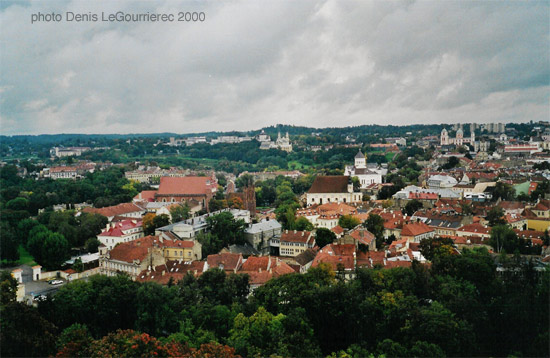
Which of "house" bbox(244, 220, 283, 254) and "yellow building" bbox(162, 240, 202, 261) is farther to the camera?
"house" bbox(244, 220, 283, 254)

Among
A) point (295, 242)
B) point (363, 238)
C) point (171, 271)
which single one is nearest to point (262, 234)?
point (295, 242)

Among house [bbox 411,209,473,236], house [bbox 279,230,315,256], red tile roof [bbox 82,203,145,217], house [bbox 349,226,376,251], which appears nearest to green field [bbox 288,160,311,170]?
red tile roof [bbox 82,203,145,217]

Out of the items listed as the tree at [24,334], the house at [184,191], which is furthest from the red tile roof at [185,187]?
the tree at [24,334]

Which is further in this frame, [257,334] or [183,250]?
[183,250]

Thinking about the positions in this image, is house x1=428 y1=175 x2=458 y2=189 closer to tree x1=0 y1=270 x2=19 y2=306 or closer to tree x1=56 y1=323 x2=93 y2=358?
tree x1=0 y1=270 x2=19 y2=306

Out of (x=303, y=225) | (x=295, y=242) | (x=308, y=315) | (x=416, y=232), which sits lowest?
(x=295, y=242)

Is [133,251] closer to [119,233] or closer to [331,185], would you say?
[119,233]

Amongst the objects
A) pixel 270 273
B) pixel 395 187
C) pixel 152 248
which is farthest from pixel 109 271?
pixel 395 187
